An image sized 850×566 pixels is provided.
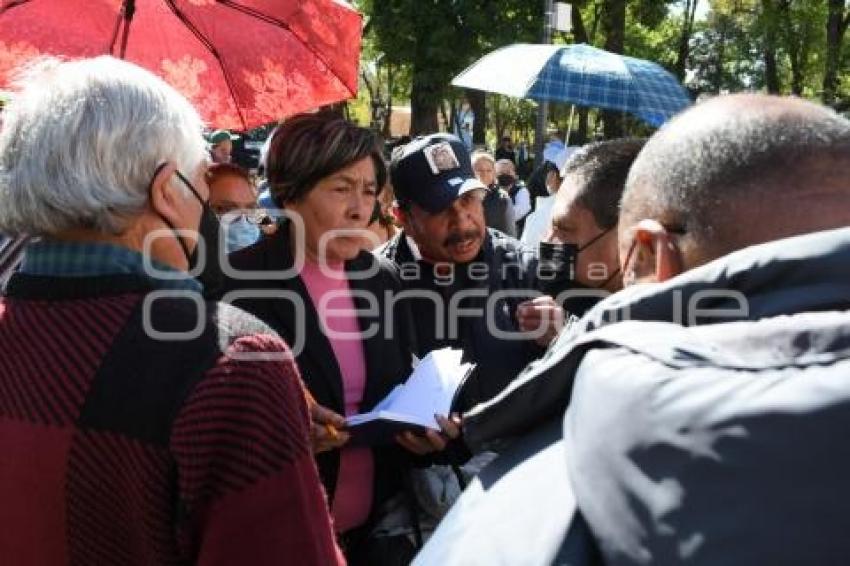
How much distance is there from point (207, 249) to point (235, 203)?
2.45 meters

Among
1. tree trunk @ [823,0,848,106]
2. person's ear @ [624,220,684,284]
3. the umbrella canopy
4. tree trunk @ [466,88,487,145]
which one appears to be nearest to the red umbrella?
person's ear @ [624,220,684,284]

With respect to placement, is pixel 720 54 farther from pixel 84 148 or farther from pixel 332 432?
pixel 84 148

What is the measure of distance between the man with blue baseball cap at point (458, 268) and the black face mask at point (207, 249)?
675 mm

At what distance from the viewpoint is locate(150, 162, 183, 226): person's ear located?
1.44 metres

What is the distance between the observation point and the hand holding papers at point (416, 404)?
2180mm

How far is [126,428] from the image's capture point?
127cm

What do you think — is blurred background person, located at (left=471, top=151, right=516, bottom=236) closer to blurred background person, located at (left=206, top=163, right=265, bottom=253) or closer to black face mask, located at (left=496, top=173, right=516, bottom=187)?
blurred background person, located at (left=206, top=163, right=265, bottom=253)

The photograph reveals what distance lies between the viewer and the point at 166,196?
1466 millimetres

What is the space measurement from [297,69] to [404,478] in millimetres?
1544

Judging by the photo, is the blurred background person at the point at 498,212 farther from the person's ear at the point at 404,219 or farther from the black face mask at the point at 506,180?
the person's ear at the point at 404,219

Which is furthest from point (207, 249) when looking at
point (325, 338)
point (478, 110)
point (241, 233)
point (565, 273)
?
point (478, 110)

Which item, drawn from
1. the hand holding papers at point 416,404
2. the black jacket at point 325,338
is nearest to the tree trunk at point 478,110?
the black jacket at point 325,338

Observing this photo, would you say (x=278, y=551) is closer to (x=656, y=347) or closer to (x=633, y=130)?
(x=656, y=347)

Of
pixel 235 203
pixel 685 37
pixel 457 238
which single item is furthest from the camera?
pixel 685 37
